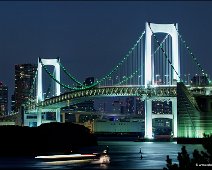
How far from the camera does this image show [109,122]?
497 ft

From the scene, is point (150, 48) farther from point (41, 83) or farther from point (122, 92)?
point (41, 83)

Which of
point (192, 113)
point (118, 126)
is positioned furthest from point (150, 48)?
point (118, 126)

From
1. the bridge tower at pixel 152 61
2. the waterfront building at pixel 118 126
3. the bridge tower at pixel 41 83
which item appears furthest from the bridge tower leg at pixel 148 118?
the waterfront building at pixel 118 126

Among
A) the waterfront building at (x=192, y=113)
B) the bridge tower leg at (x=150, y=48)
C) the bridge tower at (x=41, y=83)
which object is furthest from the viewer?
the bridge tower at (x=41, y=83)

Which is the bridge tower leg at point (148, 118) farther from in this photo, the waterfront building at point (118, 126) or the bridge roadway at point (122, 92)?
the waterfront building at point (118, 126)

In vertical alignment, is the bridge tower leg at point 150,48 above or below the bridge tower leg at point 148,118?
above

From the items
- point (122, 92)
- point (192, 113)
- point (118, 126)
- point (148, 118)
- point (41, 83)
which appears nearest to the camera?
point (192, 113)

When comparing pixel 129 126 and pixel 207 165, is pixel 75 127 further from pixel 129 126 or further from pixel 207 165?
pixel 129 126

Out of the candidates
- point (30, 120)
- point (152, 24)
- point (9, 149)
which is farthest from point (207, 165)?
point (30, 120)

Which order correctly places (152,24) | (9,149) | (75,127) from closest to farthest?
(9,149) → (75,127) → (152,24)

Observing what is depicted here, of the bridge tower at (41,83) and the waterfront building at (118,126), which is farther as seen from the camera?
the waterfront building at (118,126)

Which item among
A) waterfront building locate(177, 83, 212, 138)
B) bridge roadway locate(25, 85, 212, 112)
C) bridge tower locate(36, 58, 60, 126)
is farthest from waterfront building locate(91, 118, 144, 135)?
waterfront building locate(177, 83, 212, 138)

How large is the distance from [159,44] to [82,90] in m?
12.1

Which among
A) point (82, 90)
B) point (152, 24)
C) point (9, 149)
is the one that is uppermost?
point (152, 24)
